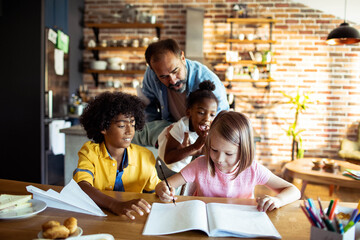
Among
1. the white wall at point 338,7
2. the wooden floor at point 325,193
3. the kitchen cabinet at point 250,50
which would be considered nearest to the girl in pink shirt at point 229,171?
the wooden floor at point 325,193

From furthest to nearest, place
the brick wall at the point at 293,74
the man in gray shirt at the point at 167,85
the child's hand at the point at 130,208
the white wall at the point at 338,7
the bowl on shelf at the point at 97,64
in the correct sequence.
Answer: the bowl on shelf at the point at 97,64, the brick wall at the point at 293,74, the white wall at the point at 338,7, the man in gray shirt at the point at 167,85, the child's hand at the point at 130,208

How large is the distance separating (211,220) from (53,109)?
10.7 feet

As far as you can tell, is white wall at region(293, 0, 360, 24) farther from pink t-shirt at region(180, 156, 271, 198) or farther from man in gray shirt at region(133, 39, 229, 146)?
pink t-shirt at region(180, 156, 271, 198)

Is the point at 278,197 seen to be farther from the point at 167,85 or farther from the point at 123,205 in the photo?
the point at 167,85

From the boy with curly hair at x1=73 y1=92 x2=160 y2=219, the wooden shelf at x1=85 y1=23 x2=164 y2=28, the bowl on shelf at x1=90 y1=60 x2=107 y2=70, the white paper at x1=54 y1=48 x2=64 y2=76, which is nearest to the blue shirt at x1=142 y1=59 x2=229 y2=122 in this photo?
the boy with curly hair at x1=73 y1=92 x2=160 y2=219

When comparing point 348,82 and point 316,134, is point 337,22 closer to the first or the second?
point 348,82

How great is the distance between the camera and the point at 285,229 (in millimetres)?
884

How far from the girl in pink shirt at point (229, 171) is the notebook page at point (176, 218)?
76mm

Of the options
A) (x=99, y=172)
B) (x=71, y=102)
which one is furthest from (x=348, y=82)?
(x=99, y=172)

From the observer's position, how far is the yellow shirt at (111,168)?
1345mm

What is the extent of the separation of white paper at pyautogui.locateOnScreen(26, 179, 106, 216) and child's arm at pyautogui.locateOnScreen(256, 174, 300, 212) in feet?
1.69

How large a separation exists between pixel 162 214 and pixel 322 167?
2.56 metres

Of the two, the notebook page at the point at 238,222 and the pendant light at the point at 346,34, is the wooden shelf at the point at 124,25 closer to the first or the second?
the pendant light at the point at 346,34

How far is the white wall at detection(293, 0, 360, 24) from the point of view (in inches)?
159
